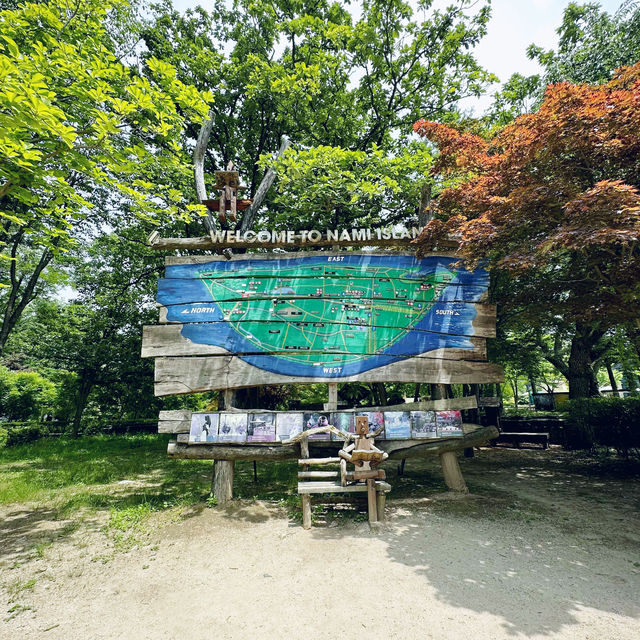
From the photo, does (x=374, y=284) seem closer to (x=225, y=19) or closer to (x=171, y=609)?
(x=171, y=609)

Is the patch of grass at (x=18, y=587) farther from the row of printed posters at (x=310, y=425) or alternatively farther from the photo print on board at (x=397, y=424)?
the photo print on board at (x=397, y=424)

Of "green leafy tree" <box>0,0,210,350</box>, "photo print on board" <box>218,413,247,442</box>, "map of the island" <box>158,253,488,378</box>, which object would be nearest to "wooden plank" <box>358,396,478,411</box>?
"map of the island" <box>158,253,488,378</box>

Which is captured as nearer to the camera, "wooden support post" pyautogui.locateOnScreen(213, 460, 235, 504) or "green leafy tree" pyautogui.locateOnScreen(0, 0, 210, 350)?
"green leafy tree" pyautogui.locateOnScreen(0, 0, 210, 350)

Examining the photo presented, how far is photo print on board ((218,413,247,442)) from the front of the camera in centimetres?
634

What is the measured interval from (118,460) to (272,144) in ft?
42.5

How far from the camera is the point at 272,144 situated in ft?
44.2

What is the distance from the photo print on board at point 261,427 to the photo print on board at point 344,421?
1168 millimetres

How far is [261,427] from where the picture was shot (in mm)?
6371

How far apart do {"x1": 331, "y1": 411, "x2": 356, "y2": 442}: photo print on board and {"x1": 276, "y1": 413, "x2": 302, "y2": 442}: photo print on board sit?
0.66m

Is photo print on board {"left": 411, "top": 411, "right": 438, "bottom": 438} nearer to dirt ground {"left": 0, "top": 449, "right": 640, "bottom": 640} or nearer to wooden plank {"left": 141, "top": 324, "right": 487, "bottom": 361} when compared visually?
wooden plank {"left": 141, "top": 324, "right": 487, "bottom": 361}

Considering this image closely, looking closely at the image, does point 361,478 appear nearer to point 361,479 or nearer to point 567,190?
point 361,479

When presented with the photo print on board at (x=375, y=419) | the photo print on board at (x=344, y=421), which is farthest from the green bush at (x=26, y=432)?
the photo print on board at (x=375, y=419)

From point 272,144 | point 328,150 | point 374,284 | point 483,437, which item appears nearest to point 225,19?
point 272,144

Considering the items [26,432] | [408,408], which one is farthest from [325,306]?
[26,432]
